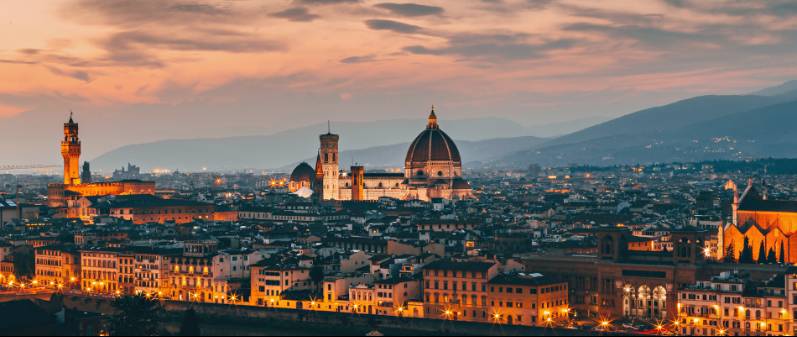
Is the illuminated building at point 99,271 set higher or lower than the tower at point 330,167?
lower

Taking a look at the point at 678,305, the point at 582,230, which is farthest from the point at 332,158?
the point at 678,305

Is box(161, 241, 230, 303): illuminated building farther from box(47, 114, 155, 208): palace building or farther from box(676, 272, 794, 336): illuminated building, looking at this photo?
box(47, 114, 155, 208): palace building

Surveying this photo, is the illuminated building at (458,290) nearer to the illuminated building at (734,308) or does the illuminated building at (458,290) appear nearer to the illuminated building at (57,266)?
the illuminated building at (734,308)

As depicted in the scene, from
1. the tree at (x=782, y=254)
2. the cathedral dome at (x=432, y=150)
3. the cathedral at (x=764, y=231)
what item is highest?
the cathedral dome at (x=432, y=150)

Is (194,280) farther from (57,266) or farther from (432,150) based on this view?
(432,150)

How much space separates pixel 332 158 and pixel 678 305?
95.8 metres

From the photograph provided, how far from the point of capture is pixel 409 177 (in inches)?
6201

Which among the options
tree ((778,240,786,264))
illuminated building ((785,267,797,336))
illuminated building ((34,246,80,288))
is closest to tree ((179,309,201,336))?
illuminated building ((785,267,797,336))

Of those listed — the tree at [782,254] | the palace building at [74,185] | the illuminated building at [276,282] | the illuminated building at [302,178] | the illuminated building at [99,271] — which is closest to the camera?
the illuminated building at [276,282]

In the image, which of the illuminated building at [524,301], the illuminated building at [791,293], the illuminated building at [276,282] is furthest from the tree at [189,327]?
the illuminated building at [791,293]

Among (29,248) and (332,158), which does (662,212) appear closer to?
(332,158)

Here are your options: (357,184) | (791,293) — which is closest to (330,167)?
(357,184)

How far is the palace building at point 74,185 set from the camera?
14812 cm

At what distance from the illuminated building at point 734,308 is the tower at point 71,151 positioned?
4163 inches
